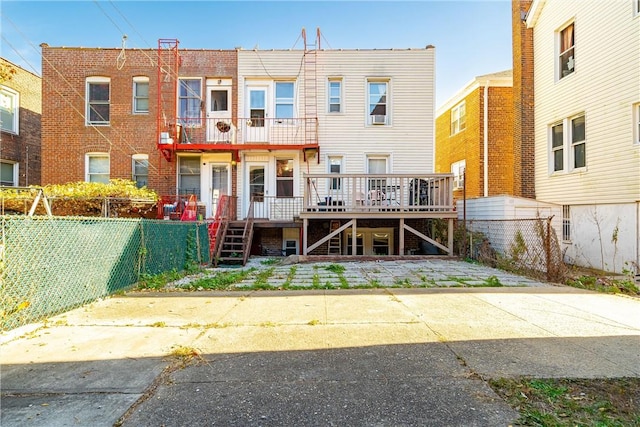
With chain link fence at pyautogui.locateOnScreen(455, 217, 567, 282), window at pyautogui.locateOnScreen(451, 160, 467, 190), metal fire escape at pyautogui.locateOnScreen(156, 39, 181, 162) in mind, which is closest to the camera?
chain link fence at pyautogui.locateOnScreen(455, 217, 567, 282)

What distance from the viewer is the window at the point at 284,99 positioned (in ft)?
45.5

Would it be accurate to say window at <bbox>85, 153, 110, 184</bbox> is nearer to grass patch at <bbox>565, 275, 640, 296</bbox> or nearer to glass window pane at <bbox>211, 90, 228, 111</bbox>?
glass window pane at <bbox>211, 90, 228, 111</bbox>

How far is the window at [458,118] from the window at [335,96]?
22.5 ft

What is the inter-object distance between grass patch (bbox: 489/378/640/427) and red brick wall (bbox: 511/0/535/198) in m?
11.8

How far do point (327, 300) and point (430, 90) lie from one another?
1078cm

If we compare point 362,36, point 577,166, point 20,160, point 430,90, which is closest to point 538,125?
point 577,166

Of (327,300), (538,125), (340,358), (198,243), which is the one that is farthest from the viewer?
(538,125)

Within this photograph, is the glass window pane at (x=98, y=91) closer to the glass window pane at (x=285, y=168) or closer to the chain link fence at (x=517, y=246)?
the glass window pane at (x=285, y=168)

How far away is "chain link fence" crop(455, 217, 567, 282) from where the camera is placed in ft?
24.7

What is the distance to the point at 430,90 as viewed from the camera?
1366cm

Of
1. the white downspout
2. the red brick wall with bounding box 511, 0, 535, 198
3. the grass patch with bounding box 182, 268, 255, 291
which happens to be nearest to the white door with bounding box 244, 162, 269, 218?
the grass patch with bounding box 182, 268, 255, 291

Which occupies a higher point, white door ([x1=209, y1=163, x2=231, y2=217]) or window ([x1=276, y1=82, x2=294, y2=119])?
window ([x1=276, y1=82, x2=294, y2=119])

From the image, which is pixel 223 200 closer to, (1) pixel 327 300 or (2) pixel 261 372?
(1) pixel 327 300

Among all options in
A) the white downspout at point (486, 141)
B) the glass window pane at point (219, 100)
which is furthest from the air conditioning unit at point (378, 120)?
the glass window pane at point (219, 100)
